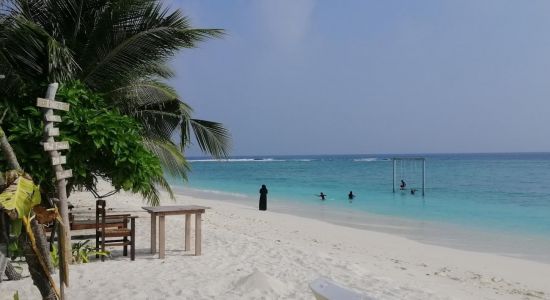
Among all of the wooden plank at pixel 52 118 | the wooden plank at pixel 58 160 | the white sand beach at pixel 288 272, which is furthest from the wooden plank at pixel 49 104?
the white sand beach at pixel 288 272

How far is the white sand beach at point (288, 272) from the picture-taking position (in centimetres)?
514

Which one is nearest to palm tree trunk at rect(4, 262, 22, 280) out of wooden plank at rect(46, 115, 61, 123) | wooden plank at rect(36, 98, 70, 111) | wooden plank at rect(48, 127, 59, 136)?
wooden plank at rect(48, 127, 59, 136)

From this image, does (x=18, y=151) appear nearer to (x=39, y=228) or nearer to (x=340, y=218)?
(x=39, y=228)

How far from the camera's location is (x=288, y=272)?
621 centimetres

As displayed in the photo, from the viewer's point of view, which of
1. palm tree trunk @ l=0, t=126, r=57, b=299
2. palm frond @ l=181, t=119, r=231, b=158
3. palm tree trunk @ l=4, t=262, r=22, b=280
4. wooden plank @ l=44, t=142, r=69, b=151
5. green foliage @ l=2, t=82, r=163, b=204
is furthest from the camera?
palm frond @ l=181, t=119, r=231, b=158

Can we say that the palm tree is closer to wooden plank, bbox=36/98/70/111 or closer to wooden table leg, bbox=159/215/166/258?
wooden plank, bbox=36/98/70/111

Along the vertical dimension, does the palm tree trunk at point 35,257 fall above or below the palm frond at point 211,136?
below

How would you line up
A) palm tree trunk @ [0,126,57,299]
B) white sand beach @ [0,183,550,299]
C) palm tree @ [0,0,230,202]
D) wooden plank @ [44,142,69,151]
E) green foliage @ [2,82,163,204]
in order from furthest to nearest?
palm tree @ [0,0,230,202], green foliage @ [2,82,163,204], wooden plank @ [44,142,69,151], white sand beach @ [0,183,550,299], palm tree trunk @ [0,126,57,299]

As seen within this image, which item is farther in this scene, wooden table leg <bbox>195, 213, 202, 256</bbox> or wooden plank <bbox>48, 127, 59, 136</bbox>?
wooden table leg <bbox>195, 213, 202, 256</bbox>

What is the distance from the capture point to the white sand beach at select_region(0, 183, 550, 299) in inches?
202

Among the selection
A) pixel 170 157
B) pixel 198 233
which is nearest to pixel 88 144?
pixel 198 233

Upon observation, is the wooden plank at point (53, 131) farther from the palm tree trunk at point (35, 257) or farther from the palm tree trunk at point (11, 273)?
the palm tree trunk at point (35, 257)

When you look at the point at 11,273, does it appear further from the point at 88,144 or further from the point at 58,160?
the point at 88,144

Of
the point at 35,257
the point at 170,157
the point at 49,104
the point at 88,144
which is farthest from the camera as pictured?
the point at 170,157
